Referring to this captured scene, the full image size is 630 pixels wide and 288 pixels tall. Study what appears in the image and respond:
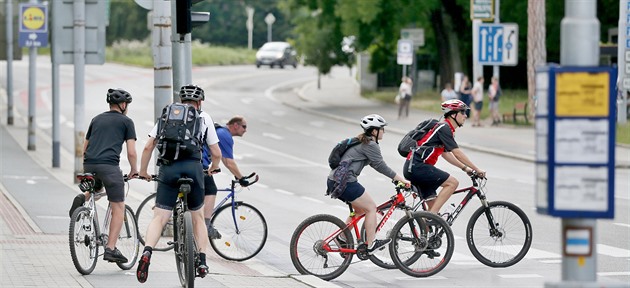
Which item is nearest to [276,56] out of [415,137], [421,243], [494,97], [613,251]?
[494,97]

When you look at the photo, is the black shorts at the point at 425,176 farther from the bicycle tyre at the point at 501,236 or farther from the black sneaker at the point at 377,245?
the black sneaker at the point at 377,245

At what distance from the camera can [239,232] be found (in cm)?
1384

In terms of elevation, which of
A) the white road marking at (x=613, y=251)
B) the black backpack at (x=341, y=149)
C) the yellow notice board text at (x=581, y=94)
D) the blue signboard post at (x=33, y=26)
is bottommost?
the white road marking at (x=613, y=251)

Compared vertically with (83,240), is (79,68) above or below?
above

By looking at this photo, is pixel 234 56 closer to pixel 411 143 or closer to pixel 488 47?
pixel 488 47

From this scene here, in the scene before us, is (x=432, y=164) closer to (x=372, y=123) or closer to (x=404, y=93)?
(x=372, y=123)

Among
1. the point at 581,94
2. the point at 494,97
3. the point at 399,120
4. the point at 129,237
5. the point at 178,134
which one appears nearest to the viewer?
the point at 581,94

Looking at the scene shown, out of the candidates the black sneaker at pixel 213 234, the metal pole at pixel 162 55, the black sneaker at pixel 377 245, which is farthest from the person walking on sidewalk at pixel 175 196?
the metal pole at pixel 162 55

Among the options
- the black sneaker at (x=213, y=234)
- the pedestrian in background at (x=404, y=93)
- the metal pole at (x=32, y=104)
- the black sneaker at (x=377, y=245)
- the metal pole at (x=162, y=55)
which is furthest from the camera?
the pedestrian in background at (x=404, y=93)

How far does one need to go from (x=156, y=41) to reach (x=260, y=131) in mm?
23678

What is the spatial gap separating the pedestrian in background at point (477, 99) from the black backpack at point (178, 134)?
29.0 m

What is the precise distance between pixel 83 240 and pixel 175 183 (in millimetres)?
1420

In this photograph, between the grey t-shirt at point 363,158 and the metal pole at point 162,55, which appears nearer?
the grey t-shirt at point 363,158

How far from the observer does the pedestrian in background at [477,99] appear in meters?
39.3
